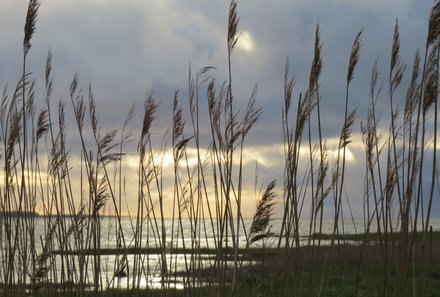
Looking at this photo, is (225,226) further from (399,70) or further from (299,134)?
(399,70)

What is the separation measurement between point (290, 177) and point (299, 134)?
0.81ft

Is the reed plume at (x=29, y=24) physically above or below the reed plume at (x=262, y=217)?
above

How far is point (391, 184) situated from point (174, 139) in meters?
1.15

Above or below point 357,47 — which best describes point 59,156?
below

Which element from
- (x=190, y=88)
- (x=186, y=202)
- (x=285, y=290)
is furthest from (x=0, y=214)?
(x=285, y=290)

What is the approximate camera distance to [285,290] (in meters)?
3.81

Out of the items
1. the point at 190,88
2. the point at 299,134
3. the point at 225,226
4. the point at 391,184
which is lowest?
the point at 225,226

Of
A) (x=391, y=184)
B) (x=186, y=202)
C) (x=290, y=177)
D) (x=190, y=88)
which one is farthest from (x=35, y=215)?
(x=391, y=184)

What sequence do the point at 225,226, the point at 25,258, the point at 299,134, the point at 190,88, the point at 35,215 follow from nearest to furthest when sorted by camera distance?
the point at 299,134 → the point at 225,226 → the point at 190,88 → the point at 25,258 → the point at 35,215

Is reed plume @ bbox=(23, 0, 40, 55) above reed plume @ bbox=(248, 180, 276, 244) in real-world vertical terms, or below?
above

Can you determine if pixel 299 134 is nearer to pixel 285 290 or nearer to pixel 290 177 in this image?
pixel 290 177

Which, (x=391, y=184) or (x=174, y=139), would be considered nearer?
(x=391, y=184)

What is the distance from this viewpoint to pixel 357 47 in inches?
122

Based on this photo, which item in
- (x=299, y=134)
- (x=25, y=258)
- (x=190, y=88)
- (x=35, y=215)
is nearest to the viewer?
(x=299, y=134)
